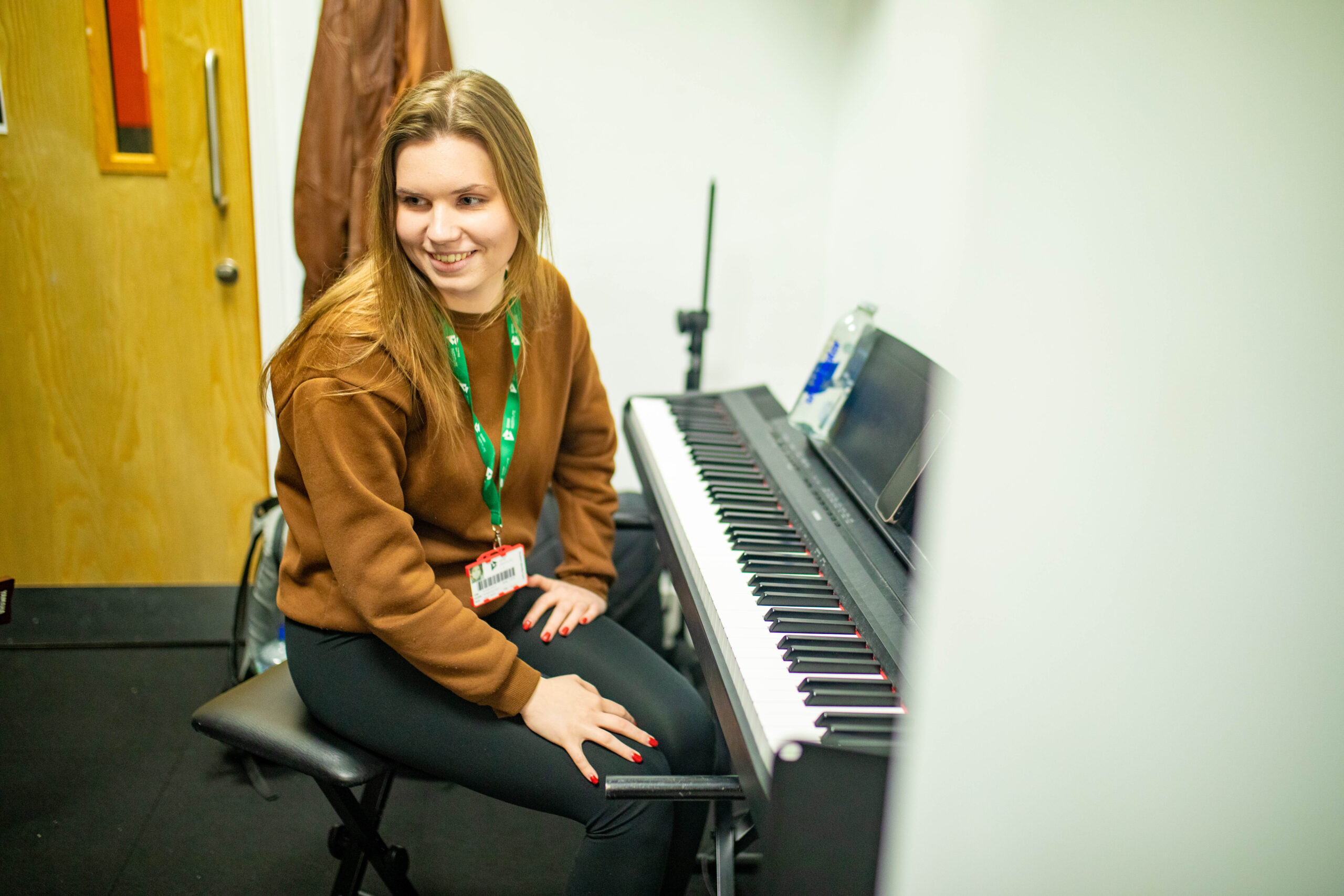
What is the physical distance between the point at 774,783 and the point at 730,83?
2.03 metres

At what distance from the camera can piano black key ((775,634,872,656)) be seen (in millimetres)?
1104

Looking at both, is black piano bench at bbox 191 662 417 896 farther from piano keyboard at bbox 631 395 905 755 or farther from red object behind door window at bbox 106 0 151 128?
red object behind door window at bbox 106 0 151 128

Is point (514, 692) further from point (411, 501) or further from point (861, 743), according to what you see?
point (861, 743)

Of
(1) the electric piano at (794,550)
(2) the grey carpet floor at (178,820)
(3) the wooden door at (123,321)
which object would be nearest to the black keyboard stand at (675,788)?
(1) the electric piano at (794,550)

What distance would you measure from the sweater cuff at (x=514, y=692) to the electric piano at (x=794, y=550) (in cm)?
23

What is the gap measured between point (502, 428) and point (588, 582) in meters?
0.34

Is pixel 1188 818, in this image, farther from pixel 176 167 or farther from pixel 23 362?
pixel 23 362

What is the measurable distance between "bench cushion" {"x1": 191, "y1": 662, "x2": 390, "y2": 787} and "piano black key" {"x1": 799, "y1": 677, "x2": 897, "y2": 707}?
1.96 feet

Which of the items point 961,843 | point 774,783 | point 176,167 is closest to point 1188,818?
point 961,843

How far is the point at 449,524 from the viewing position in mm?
1340

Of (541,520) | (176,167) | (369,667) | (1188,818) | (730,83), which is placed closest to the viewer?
(1188,818)

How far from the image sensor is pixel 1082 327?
57 centimetres

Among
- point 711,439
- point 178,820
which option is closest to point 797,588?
point 711,439

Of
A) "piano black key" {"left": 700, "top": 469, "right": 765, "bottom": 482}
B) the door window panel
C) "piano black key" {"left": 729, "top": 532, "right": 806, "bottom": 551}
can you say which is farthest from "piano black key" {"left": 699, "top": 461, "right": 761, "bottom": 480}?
the door window panel
